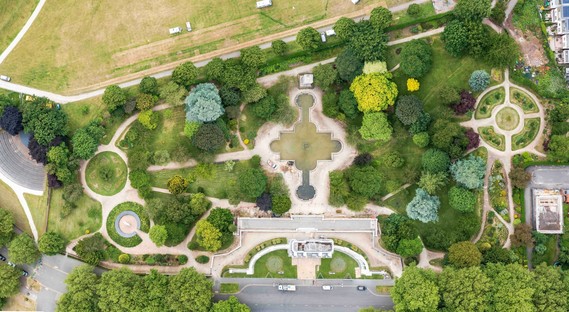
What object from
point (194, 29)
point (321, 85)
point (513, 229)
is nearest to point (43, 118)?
point (194, 29)

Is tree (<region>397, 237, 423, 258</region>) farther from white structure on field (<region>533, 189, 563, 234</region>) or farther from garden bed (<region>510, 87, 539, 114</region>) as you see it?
garden bed (<region>510, 87, 539, 114</region>)

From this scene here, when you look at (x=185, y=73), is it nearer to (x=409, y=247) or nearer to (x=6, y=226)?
(x=6, y=226)

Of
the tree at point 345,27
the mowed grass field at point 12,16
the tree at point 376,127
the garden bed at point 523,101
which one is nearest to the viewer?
the tree at point 376,127

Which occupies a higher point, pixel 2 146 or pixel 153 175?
pixel 2 146

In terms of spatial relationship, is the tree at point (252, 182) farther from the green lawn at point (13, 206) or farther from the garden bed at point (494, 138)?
the green lawn at point (13, 206)

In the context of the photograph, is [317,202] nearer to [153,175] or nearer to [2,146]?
[153,175]

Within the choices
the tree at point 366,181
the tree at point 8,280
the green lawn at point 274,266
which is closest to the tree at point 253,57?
the tree at point 366,181

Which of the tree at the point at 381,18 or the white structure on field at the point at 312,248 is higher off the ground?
the tree at the point at 381,18
